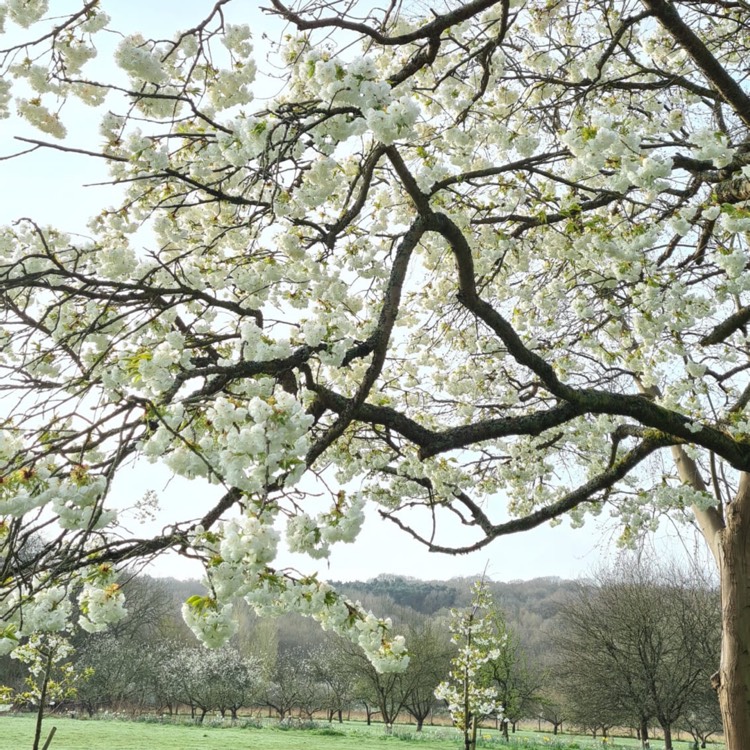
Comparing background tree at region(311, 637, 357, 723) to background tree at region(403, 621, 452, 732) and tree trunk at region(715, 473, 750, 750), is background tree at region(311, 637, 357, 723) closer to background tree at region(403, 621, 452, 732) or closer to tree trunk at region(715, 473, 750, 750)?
background tree at region(403, 621, 452, 732)

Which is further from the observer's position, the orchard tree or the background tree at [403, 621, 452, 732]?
the background tree at [403, 621, 452, 732]

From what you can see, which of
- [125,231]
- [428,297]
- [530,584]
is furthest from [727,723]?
[530,584]

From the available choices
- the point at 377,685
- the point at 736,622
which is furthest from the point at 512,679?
the point at 736,622

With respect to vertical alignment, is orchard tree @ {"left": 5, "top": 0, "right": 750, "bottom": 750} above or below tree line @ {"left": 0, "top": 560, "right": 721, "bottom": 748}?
above

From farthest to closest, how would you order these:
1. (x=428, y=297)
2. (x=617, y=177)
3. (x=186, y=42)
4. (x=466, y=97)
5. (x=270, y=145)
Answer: (x=428, y=297) < (x=466, y=97) < (x=617, y=177) < (x=186, y=42) < (x=270, y=145)

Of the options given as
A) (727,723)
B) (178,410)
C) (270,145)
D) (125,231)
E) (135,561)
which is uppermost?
(125,231)

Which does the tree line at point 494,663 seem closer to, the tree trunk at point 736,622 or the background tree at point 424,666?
the background tree at point 424,666

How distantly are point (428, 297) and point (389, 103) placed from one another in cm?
432

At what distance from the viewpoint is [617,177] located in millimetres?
4184

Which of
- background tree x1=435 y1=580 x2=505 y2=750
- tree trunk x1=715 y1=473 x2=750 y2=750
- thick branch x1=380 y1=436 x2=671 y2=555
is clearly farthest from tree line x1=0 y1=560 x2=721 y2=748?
tree trunk x1=715 y1=473 x2=750 y2=750

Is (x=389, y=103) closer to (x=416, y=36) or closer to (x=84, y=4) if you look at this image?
(x=416, y=36)

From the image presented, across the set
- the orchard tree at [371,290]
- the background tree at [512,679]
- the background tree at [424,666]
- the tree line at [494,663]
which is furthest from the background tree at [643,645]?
the orchard tree at [371,290]

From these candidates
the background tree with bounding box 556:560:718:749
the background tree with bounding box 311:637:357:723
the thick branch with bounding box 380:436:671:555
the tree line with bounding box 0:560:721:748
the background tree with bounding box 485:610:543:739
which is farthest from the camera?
the background tree with bounding box 311:637:357:723

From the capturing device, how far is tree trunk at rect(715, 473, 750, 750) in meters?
5.69
